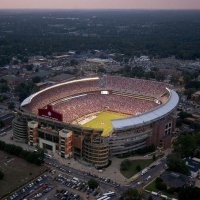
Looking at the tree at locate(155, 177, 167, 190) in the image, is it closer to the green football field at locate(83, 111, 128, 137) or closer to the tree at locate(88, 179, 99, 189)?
the tree at locate(88, 179, 99, 189)

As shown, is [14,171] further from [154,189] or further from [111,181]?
[154,189]

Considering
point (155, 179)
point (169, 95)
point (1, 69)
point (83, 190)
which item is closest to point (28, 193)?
point (83, 190)

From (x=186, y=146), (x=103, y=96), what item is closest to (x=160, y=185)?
(x=186, y=146)

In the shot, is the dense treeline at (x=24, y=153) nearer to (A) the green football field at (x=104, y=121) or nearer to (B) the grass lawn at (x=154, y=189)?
(A) the green football field at (x=104, y=121)

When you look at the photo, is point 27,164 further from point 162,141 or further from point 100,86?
point 100,86

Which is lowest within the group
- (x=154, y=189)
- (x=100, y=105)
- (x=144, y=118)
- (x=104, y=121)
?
(x=154, y=189)
